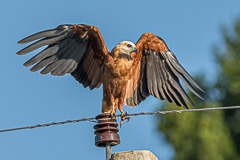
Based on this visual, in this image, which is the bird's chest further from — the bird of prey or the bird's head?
the bird's head

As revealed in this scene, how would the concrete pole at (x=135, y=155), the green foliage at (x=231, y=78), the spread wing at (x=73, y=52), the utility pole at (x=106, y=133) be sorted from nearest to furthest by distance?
1. the concrete pole at (x=135, y=155)
2. the utility pole at (x=106, y=133)
3. the spread wing at (x=73, y=52)
4. the green foliage at (x=231, y=78)

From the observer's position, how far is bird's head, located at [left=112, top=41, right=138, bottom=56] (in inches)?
402

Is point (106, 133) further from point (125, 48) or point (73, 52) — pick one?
point (73, 52)

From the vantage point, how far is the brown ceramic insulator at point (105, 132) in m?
7.90

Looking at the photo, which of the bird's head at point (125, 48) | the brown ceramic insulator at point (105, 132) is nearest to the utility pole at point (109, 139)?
the brown ceramic insulator at point (105, 132)

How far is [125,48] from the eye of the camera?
1027 cm

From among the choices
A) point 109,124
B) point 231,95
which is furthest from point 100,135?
point 231,95

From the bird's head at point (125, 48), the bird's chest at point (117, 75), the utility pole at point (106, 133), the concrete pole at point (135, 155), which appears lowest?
the concrete pole at point (135, 155)

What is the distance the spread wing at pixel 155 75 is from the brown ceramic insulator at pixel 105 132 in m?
2.31

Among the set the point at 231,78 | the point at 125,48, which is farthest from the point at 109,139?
the point at 231,78

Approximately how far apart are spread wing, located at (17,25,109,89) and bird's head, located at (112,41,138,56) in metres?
0.20

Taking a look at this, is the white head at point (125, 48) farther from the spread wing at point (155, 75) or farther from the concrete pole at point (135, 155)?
the concrete pole at point (135, 155)

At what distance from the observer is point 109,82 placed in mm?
10078

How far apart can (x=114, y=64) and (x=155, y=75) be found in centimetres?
92
